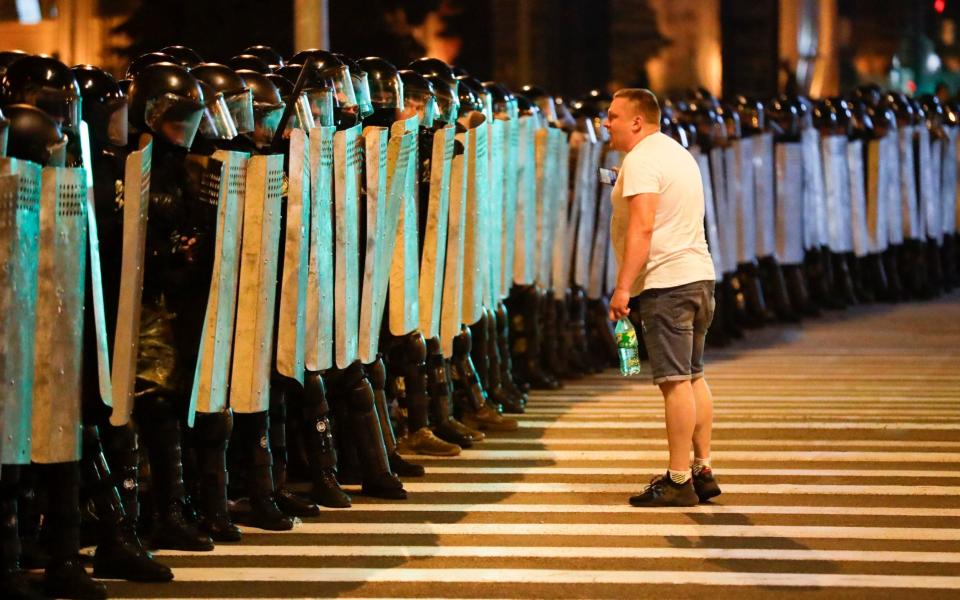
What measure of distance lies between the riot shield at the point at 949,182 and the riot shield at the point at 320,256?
1091 centimetres

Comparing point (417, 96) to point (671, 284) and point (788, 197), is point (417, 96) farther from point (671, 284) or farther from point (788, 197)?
point (788, 197)

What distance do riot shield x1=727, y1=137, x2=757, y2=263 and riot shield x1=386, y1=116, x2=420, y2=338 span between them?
18.9 feet

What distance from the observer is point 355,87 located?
24.7ft

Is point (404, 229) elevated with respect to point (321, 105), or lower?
lower

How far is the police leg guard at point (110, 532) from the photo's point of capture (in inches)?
229

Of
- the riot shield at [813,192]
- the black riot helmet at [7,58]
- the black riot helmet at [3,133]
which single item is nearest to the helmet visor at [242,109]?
the black riot helmet at [7,58]

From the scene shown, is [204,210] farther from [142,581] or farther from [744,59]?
[744,59]

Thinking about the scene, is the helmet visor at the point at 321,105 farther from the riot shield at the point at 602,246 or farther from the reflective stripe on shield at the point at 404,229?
the riot shield at the point at 602,246

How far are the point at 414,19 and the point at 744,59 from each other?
540 centimetres

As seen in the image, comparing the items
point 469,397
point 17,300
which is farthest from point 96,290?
point 469,397

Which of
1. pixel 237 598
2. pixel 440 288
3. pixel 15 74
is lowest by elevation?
pixel 237 598

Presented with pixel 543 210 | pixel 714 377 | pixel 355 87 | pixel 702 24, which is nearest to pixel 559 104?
pixel 543 210

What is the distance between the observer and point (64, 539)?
559 cm

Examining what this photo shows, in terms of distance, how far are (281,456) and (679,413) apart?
172cm
